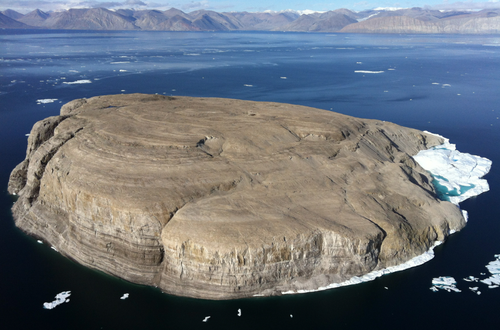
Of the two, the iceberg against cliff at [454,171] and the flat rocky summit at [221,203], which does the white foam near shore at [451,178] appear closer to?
the iceberg against cliff at [454,171]

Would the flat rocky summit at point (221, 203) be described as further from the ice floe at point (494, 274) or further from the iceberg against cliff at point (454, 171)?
the ice floe at point (494, 274)

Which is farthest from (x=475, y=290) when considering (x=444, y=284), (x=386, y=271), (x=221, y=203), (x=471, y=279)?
(x=221, y=203)

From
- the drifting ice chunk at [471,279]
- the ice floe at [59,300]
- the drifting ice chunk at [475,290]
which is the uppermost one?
the ice floe at [59,300]

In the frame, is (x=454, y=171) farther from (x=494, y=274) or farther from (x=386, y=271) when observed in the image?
(x=386, y=271)

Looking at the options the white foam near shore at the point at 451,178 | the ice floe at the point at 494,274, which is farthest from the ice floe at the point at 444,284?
the ice floe at the point at 494,274

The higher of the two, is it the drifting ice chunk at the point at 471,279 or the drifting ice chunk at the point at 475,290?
the drifting ice chunk at the point at 471,279

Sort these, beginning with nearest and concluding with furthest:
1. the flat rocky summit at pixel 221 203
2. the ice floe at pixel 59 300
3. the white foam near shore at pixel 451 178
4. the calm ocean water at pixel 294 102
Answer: the calm ocean water at pixel 294 102 < the ice floe at pixel 59 300 < the flat rocky summit at pixel 221 203 < the white foam near shore at pixel 451 178

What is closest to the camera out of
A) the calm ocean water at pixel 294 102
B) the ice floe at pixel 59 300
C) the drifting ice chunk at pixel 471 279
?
the calm ocean water at pixel 294 102

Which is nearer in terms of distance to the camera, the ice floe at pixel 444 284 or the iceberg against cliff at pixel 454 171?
the ice floe at pixel 444 284
